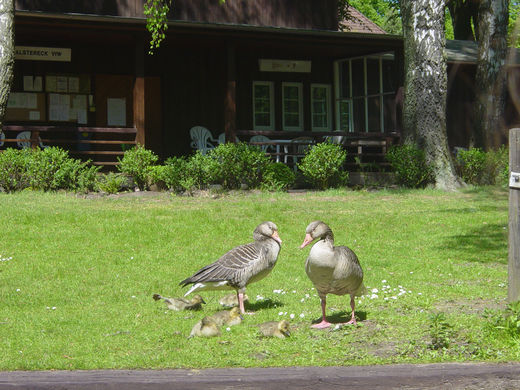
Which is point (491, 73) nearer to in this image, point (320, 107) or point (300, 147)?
point (320, 107)

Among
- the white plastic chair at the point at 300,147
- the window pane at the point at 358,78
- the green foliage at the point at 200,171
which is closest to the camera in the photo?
the green foliage at the point at 200,171

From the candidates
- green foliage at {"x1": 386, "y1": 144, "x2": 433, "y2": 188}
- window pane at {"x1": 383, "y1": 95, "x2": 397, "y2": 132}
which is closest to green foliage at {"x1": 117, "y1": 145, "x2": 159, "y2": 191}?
green foliage at {"x1": 386, "y1": 144, "x2": 433, "y2": 188}

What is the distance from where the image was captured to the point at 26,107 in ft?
72.6

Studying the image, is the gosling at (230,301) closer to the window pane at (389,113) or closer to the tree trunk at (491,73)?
the tree trunk at (491,73)

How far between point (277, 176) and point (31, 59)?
8.53m

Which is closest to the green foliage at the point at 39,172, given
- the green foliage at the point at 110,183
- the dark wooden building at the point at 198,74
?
the green foliage at the point at 110,183

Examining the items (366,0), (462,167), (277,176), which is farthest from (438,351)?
(366,0)

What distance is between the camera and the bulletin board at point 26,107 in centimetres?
2192

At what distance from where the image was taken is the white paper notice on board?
2320cm

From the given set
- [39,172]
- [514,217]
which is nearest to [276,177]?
[39,172]

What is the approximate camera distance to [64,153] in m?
17.3

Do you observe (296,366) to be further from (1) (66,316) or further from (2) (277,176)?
(2) (277,176)

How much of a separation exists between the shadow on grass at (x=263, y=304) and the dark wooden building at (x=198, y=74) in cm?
1167

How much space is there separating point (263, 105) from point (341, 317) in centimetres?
1833
